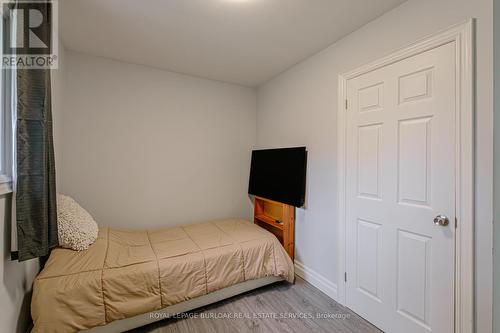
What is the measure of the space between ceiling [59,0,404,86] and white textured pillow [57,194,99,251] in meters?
1.56

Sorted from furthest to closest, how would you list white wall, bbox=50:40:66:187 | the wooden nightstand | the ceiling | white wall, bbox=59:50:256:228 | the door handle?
the wooden nightstand, white wall, bbox=59:50:256:228, white wall, bbox=50:40:66:187, the ceiling, the door handle

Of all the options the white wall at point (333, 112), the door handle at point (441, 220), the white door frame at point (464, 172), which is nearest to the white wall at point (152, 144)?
the white wall at point (333, 112)

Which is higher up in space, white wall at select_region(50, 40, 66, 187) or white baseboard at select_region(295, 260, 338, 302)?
white wall at select_region(50, 40, 66, 187)

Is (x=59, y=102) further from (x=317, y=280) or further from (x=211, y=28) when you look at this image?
(x=317, y=280)

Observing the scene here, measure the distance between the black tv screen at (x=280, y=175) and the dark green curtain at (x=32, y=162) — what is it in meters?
2.14

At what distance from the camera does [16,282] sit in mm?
1403

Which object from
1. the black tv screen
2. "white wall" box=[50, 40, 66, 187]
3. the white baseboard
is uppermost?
"white wall" box=[50, 40, 66, 187]

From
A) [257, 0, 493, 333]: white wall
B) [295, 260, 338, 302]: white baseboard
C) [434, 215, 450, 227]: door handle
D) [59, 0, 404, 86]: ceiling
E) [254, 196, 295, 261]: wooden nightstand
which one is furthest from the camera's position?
[254, 196, 295, 261]: wooden nightstand

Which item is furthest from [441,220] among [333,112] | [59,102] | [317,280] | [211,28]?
[59,102]

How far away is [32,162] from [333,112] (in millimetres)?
2354

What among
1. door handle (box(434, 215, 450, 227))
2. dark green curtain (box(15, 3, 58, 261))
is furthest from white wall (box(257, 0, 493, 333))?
dark green curtain (box(15, 3, 58, 261))

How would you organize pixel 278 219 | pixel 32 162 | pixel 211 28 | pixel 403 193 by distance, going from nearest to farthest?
1. pixel 32 162
2. pixel 403 193
3. pixel 211 28
4. pixel 278 219

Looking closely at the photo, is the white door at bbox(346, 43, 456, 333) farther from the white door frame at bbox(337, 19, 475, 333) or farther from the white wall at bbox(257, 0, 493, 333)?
the white wall at bbox(257, 0, 493, 333)

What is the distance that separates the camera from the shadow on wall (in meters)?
1.26
